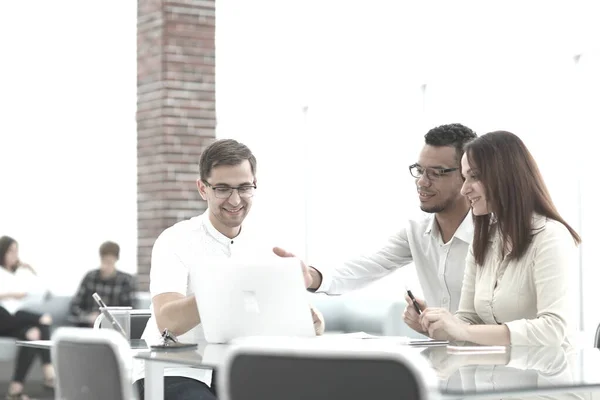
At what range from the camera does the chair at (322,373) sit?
1.57m

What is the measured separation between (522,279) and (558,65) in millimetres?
3965

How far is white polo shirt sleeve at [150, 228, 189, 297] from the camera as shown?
10.6ft

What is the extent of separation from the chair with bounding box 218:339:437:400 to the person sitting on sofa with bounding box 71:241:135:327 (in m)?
6.09

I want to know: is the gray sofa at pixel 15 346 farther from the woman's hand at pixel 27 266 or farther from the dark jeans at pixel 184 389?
the dark jeans at pixel 184 389

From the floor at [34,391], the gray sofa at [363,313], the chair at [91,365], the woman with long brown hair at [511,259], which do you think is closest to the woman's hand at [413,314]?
the woman with long brown hair at [511,259]

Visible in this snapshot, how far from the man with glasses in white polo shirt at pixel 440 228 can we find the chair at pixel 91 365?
4.77 feet

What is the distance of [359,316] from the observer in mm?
8359

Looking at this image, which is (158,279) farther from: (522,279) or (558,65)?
(558,65)

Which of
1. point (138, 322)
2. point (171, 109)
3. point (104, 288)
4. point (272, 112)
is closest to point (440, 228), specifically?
point (138, 322)

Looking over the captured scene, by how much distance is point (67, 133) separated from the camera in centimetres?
864

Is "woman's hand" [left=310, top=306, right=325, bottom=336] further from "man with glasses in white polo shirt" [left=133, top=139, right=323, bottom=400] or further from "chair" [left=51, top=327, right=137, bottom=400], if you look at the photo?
"chair" [left=51, top=327, right=137, bottom=400]

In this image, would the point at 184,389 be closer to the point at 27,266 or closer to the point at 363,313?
the point at 363,313

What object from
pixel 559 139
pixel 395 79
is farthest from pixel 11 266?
pixel 559 139

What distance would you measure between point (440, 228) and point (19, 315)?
511 centimetres
